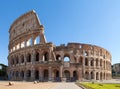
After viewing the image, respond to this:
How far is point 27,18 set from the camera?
2596 inches

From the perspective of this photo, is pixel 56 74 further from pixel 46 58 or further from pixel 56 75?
pixel 46 58

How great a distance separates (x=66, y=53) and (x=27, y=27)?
1481 cm

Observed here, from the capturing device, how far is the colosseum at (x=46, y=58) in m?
55.7

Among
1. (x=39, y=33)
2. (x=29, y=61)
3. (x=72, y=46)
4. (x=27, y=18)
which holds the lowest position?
(x=29, y=61)

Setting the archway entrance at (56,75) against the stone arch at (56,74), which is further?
the stone arch at (56,74)

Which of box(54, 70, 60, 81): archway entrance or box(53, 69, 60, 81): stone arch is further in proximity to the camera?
box(53, 69, 60, 81): stone arch

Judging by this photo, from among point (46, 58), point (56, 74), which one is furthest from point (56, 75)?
point (46, 58)

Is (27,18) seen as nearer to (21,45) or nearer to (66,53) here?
(21,45)

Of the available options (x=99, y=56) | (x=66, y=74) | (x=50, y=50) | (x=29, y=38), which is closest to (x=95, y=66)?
(x=99, y=56)

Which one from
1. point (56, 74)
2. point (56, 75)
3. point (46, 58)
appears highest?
point (46, 58)

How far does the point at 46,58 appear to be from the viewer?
2469 inches

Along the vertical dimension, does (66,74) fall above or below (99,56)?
below

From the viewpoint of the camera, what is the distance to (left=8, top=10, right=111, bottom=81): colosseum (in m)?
55.7

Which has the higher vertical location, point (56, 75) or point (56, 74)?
point (56, 74)
